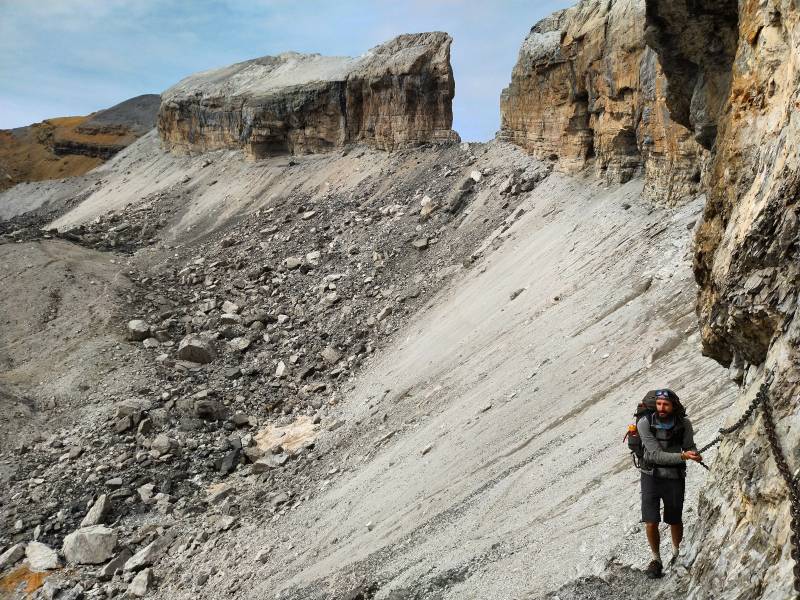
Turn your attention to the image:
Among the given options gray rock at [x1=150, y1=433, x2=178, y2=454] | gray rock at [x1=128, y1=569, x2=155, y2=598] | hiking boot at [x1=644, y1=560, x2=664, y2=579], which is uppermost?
gray rock at [x1=150, y1=433, x2=178, y2=454]

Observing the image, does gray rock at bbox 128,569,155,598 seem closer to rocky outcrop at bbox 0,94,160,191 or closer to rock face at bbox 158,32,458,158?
rock face at bbox 158,32,458,158

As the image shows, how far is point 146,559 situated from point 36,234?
26.9m

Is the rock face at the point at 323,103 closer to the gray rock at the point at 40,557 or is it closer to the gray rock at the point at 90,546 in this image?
the gray rock at the point at 90,546

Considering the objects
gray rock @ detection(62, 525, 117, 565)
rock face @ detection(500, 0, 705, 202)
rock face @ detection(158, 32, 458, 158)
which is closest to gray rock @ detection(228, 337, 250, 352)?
gray rock @ detection(62, 525, 117, 565)

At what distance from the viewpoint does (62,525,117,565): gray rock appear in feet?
41.9

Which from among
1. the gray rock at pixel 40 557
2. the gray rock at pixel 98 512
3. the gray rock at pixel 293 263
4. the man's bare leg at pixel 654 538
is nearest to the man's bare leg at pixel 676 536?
the man's bare leg at pixel 654 538

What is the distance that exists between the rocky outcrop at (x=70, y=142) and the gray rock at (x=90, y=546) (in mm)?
59481

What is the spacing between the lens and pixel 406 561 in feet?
28.5

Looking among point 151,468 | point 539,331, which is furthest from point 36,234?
point 539,331

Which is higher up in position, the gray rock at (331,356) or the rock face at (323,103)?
the rock face at (323,103)

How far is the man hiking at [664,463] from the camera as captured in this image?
219 inches

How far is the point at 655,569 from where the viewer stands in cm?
561

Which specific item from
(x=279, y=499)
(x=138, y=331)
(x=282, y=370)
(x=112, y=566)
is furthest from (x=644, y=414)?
(x=138, y=331)

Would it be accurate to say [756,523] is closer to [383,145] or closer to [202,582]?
[202,582]
